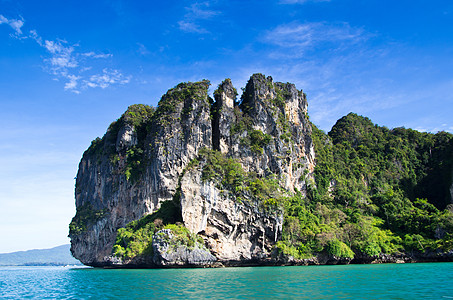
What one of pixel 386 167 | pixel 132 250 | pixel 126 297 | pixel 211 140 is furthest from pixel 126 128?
pixel 386 167

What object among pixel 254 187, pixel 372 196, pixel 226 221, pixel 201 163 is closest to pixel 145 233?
pixel 226 221

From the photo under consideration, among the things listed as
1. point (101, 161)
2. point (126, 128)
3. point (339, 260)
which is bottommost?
point (339, 260)

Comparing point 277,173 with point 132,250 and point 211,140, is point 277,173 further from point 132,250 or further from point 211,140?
point 132,250

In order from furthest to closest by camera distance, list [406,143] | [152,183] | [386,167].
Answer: [406,143] < [386,167] < [152,183]

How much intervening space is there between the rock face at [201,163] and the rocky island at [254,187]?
199 millimetres

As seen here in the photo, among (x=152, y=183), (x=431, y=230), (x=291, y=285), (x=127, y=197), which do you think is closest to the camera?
(x=291, y=285)

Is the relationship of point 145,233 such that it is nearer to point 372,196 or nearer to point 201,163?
point 201,163

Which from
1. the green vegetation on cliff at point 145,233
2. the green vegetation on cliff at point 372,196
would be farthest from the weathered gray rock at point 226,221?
the green vegetation on cliff at point 145,233

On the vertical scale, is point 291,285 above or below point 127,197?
below

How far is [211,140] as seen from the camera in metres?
61.5

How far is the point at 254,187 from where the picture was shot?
50.3 m

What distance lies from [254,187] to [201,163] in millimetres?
8466

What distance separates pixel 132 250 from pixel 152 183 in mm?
13024

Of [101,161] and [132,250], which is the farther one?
[101,161]
